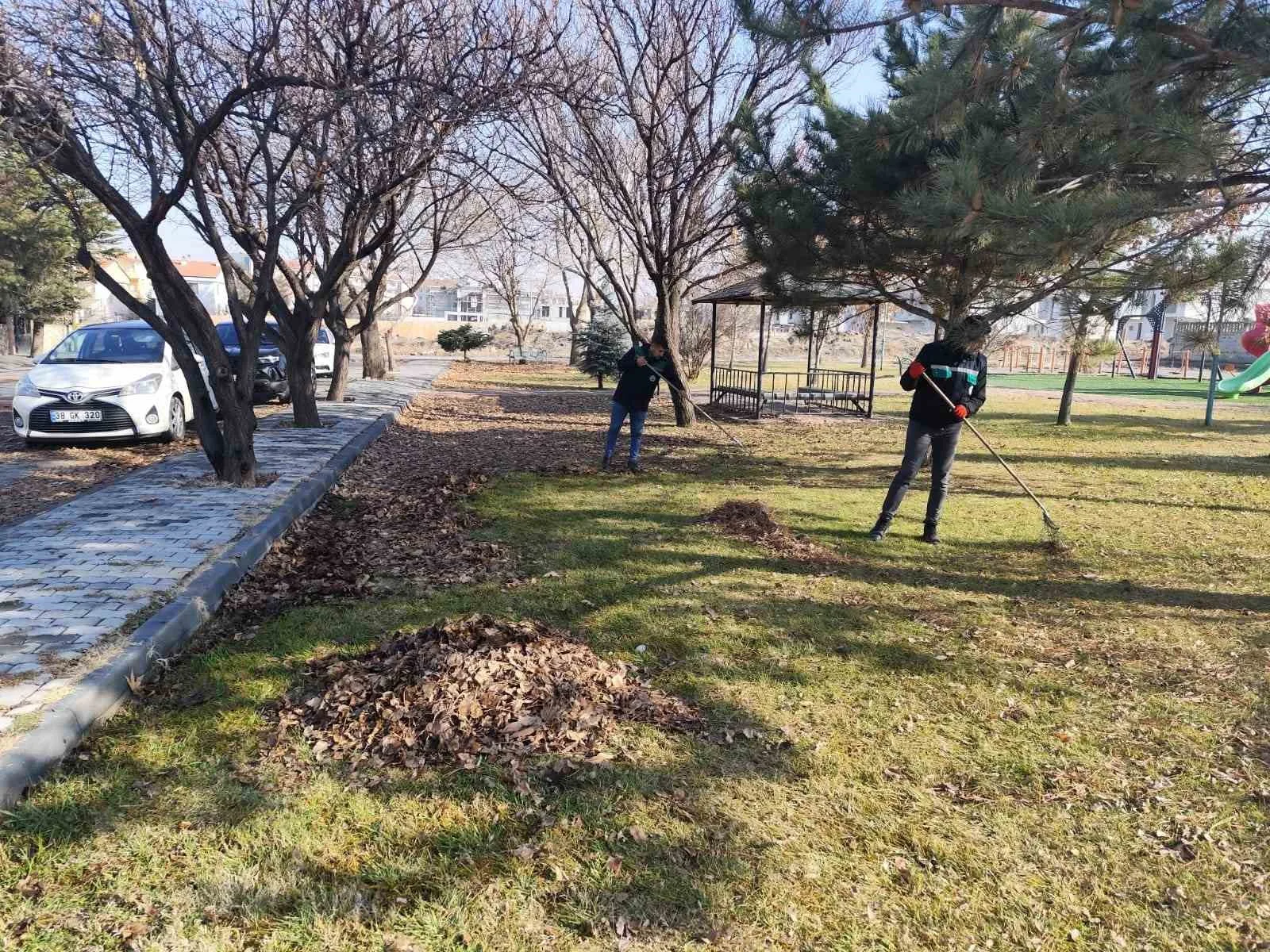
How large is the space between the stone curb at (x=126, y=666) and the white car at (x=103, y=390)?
4610mm

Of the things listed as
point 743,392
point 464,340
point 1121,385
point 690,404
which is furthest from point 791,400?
point 464,340

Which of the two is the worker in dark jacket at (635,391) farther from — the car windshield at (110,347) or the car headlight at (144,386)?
the car windshield at (110,347)

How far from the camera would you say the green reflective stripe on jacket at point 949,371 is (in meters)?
6.54

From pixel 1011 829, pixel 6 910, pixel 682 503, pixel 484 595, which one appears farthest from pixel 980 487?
pixel 6 910

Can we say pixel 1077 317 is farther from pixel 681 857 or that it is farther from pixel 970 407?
pixel 681 857

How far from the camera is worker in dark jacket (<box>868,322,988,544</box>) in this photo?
6453mm

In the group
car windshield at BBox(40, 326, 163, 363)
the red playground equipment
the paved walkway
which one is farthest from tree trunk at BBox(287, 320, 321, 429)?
the red playground equipment

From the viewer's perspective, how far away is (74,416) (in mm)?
9836

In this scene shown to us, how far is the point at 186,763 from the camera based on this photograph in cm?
322

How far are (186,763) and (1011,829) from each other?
10.2 ft

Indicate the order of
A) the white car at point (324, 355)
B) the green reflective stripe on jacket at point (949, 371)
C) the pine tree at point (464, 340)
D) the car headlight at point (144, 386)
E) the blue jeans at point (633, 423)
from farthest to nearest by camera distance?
the pine tree at point (464, 340)
the white car at point (324, 355)
the car headlight at point (144, 386)
the blue jeans at point (633, 423)
the green reflective stripe on jacket at point (949, 371)

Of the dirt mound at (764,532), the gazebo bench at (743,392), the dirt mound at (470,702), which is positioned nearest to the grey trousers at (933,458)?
the dirt mound at (764,532)

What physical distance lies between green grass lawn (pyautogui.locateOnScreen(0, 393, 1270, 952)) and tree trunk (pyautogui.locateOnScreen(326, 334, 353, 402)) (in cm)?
1281

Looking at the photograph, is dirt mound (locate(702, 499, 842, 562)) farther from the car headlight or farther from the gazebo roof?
the car headlight
